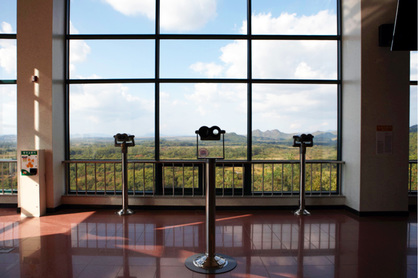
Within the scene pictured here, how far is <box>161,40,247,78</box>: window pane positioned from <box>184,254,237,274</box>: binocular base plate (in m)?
3.01

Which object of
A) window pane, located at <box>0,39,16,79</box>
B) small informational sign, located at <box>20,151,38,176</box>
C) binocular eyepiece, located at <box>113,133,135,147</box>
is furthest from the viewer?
window pane, located at <box>0,39,16,79</box>

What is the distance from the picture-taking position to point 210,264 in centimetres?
245

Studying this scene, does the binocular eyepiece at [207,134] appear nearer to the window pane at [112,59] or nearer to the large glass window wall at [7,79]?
the window pane at [112,59]

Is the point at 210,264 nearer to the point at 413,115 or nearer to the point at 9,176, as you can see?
the point at 9,176

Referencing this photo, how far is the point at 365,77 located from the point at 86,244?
4.45 metres

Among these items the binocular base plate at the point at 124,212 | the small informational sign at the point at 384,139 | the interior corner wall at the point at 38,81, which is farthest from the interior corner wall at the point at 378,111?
the interior corner wall at the point at 38,81

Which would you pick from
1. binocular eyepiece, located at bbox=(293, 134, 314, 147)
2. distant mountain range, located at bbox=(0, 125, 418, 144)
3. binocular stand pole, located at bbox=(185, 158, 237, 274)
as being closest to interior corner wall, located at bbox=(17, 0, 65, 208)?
distant mountain range, located at bbox=(0, 125, 418, 144)

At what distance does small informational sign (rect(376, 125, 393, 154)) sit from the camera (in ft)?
13.5

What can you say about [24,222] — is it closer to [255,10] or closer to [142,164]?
[142,164]

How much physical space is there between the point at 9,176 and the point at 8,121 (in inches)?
38.4

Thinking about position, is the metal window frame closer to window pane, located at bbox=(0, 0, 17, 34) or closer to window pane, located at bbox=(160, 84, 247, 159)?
window pane, located at bbox=(160, 84, 247, 159)

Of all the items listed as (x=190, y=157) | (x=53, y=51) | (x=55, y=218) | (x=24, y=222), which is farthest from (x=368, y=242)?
(x=53, y=51)

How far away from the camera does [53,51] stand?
166 inches

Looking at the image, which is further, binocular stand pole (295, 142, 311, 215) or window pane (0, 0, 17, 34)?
window pane (0, 0, 17, 34)
